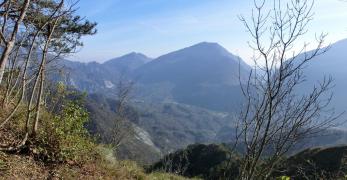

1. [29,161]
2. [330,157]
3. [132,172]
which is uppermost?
[29,161]

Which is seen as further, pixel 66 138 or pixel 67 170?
pixel 66 138

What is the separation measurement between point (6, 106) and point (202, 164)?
61.7 metres

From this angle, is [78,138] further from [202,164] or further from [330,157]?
[202,164]

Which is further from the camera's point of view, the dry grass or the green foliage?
the green foliage

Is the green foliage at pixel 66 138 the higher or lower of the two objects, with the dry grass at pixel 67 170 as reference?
higher

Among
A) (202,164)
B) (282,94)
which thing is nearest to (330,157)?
(202,164)

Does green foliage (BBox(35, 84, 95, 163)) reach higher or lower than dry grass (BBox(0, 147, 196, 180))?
higher

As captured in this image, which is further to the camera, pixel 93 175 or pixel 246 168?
pixel 93 175

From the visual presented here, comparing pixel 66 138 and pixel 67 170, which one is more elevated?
pixel 66 138

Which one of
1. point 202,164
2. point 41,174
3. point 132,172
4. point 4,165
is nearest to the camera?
point 4,165

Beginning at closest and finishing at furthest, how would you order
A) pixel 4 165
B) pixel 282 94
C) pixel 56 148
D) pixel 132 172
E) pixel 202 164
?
pixel 282 94, pixel 4 165, pixel 56 148, pixel 132 172, pixel 202 164

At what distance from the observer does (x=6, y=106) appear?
12.6 meters

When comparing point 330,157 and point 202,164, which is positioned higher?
point 330,157

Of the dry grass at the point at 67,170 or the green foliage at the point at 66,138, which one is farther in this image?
the green foliage at the point at 66,138
